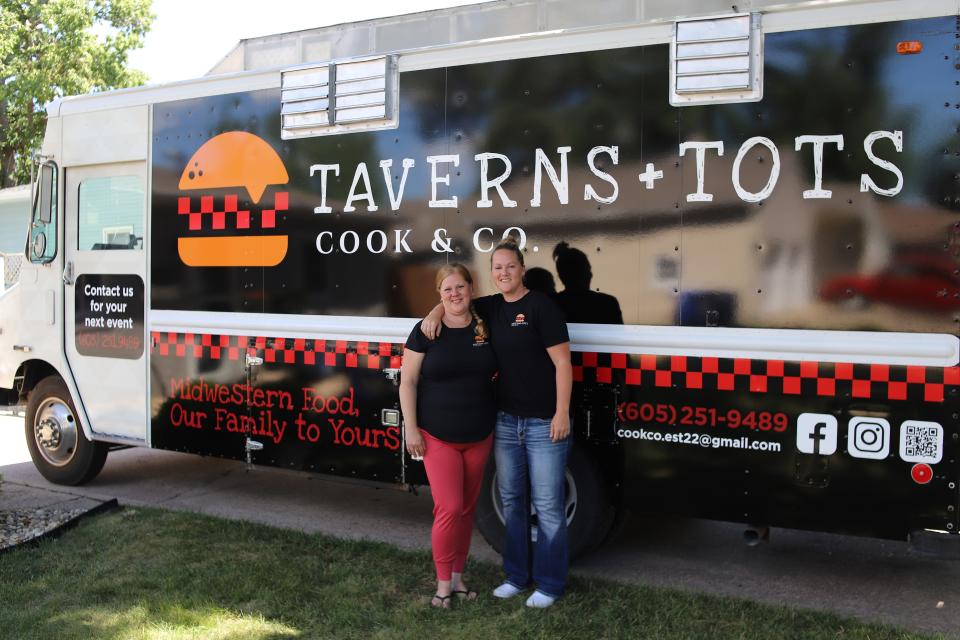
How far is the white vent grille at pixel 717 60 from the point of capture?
4066 millimetres

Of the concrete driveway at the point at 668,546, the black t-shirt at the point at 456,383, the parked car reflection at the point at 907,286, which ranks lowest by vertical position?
the concrete driveway at the point at 668,546

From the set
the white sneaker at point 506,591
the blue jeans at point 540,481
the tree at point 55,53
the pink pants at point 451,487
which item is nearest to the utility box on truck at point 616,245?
the blue jeans at point 540,481

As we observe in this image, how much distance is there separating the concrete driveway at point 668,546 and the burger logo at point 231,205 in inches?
56.8

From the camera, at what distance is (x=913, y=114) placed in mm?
3838

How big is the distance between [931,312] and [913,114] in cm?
86

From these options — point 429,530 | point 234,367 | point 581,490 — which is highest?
point 234,367

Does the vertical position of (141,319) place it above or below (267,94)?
below

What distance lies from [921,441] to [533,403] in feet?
5.55

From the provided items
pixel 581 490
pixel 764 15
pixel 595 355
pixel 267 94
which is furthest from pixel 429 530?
pixel 764 15

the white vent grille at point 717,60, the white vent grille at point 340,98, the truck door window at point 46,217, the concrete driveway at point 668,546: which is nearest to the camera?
the white vent grille at point 717,60

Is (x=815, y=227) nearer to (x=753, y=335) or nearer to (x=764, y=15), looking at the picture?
(x=753, y=335)

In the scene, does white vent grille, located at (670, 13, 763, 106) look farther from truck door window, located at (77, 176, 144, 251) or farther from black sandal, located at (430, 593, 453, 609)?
truck door window, located at (77, 176, 144, 251)

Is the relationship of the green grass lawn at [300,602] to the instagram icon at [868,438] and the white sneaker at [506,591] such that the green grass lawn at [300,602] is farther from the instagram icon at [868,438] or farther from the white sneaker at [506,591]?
the instagram icon at [868,438]

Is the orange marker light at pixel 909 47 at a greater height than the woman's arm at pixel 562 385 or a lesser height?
greater
